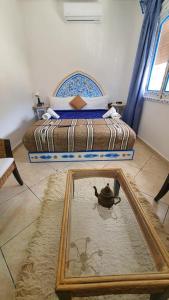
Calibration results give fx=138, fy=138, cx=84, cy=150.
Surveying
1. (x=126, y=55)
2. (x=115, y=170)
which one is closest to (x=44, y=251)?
(x=115, y=170)

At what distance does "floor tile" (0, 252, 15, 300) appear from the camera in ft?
2.81

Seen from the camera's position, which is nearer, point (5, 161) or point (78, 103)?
point (5, 161)

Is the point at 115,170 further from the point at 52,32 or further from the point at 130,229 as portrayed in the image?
the point at 52,32

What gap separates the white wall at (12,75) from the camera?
2.32 m

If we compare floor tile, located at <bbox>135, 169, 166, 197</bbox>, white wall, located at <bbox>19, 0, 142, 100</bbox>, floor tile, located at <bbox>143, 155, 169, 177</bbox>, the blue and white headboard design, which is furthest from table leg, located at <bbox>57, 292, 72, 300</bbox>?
white wall, located at <bbox>19, 0, 142, 100</bbox>

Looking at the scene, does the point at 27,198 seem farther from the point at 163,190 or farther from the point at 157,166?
the point at 157,166

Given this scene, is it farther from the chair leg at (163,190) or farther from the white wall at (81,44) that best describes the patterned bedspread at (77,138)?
the white wall at (81,44)

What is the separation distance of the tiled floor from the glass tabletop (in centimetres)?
42

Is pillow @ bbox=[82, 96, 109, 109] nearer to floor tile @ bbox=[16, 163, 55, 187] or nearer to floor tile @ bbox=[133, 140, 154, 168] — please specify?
floor tile @ bbox=[133, 140, 154, 168]

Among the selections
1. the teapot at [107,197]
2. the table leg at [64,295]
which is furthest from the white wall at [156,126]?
the table leg at [64,295]

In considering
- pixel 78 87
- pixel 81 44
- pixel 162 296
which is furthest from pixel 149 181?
pixel 81 44

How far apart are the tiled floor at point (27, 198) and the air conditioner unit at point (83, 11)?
2891 millimetres

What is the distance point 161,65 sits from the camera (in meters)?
2.43

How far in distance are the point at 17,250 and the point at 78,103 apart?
9.26ft
